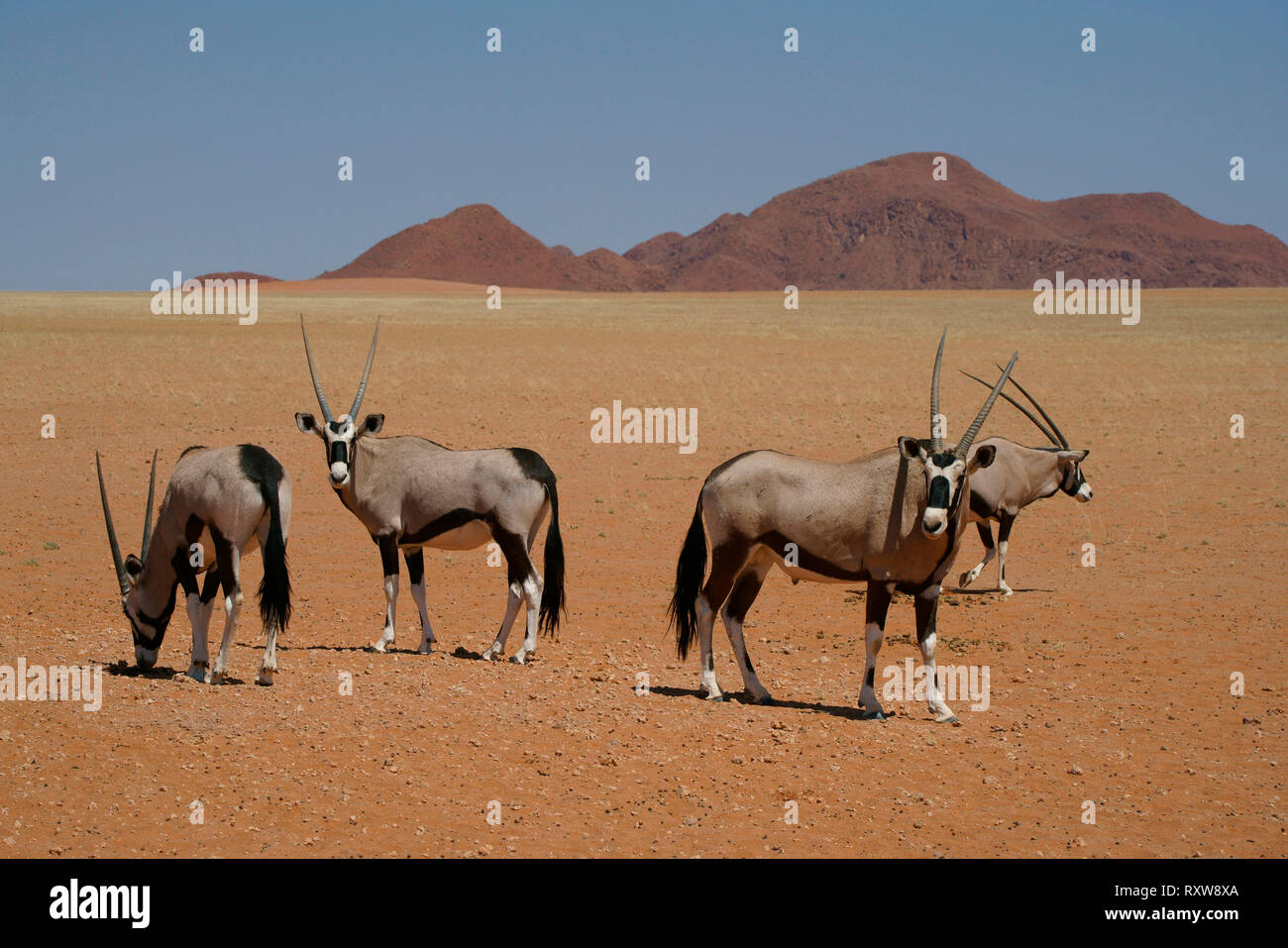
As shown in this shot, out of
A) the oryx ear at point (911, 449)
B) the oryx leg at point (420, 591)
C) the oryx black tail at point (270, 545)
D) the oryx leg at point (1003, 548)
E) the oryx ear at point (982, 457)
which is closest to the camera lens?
the oryx ear at point (911, 449)

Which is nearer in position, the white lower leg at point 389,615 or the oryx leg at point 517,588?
the oryx leg at point 517,588

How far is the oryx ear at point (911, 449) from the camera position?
9.34 m

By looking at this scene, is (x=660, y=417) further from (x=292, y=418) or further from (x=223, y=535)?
(x=223, y=535)

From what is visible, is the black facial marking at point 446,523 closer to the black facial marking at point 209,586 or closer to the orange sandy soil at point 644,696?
the orange sandy soil at point 644,696

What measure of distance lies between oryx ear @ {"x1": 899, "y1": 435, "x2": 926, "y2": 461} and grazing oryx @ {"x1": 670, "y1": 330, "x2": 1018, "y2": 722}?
0.01 meters

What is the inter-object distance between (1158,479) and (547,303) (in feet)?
235

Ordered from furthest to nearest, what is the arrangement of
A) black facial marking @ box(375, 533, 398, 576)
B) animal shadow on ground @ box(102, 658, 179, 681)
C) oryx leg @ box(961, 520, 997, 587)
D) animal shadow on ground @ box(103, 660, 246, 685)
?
1. oryx leg @ box(961, 520, 997, 587)
2. black facial marking @ box(375, 533, 398, 576)
3. animal shadow on ground @ box(102, 658, 179, 681)
4. animal shadow on ground @ box(103, 660, 246, 685)

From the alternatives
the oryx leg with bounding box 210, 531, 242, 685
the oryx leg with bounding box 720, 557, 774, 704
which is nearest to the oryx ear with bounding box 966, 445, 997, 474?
the oryx leg with bounding box 720, 557, 774, 704

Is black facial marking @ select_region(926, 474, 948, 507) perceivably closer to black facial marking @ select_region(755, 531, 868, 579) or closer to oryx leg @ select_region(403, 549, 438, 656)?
black facial marking @ select_region(755, 531, 868, 579)

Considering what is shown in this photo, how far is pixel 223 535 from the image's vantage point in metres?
10.1

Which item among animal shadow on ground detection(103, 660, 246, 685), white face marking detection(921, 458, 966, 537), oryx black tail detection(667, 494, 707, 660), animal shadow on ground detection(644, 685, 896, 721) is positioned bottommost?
animal shadow on ground detection(644, 685, 896, 721)

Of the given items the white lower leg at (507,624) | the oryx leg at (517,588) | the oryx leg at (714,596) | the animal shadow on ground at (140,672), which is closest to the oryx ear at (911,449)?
the oryx leg at (714,596)

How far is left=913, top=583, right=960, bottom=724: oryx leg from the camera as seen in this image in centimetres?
985

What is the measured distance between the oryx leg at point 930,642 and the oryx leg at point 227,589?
17.2 feet
